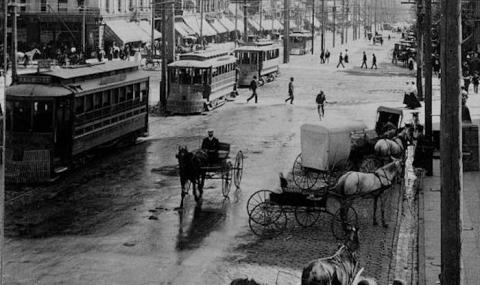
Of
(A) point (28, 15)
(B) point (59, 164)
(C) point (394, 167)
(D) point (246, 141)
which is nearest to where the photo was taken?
(C) point (394, 167)

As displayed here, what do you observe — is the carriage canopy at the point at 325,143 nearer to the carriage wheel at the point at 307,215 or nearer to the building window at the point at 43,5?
the carriage wheel at the point at 307,215

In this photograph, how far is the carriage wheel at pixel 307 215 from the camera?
15631 millimetres

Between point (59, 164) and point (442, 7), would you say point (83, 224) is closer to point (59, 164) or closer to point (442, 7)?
point (59, 164)

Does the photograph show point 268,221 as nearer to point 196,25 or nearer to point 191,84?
point 191,84

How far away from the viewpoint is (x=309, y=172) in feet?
70.3

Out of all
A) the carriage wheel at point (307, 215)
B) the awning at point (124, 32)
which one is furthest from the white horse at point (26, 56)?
the carriage wheel at point (307, 215)

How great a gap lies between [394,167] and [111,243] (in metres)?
6.47

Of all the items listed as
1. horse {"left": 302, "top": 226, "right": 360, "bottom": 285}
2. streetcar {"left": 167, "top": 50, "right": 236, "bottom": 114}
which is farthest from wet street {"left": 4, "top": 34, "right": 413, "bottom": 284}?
streetcar {"left": 167, "top": 50, "right": 236, "bottom": 114}

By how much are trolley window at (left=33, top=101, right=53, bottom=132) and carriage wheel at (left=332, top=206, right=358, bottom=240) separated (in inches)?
326

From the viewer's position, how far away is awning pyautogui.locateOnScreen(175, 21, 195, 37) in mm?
79931

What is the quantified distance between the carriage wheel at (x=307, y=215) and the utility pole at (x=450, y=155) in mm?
5798

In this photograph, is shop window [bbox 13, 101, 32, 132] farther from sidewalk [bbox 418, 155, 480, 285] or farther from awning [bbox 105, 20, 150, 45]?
awning [bbox 105, 20, 150, 45]

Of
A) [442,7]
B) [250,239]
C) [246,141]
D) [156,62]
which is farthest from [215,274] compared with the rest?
[156,62]

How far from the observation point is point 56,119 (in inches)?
794
